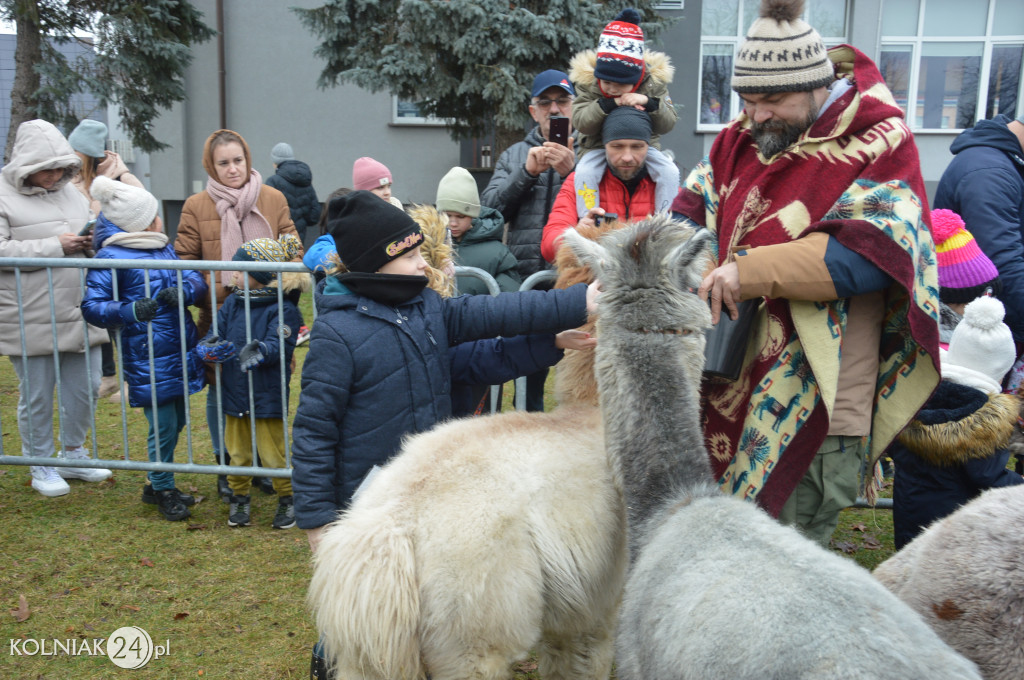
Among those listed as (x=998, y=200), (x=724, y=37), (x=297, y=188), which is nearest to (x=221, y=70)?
(x=297, y=188)

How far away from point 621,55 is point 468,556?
2.72 metres

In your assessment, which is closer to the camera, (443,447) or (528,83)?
(443,447)

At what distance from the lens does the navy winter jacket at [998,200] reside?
4.07 m

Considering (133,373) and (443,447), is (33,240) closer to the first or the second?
(133,373)

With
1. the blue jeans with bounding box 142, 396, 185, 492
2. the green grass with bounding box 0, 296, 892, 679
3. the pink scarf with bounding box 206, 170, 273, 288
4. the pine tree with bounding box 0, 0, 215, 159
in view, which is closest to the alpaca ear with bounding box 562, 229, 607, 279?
the green grass with bounding box 0, 296, 892, 679

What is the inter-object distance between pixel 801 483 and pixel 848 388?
34cm

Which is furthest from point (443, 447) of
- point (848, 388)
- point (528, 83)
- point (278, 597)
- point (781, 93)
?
point (528, 83)

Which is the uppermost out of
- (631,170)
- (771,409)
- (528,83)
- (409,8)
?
(409,8)

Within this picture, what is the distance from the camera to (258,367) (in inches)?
195

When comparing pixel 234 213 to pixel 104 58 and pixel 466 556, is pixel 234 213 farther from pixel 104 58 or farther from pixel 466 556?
pixel 104 58

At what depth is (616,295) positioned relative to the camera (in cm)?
229

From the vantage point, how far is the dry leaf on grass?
378 cm

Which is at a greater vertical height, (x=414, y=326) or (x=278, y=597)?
(x=414, y=326)

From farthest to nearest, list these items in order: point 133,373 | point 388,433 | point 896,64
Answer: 1. point 896,64
2. point 133,373
3. point 388,433
